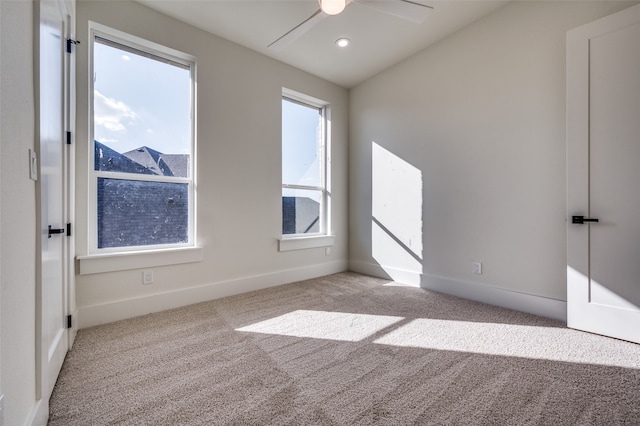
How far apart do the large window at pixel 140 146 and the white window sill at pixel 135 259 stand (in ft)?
0.35

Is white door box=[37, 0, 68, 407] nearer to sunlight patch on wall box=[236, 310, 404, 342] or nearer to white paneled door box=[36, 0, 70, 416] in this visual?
white paneled door box=[36, 0, 70, 416]

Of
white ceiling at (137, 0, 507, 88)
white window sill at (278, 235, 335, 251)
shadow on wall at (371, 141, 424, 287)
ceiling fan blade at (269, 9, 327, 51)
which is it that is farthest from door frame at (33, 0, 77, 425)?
shadow on wall at (371, 141, 424, 287)

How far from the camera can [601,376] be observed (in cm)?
167

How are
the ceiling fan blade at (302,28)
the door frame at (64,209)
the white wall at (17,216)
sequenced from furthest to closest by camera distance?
the ceiling fan blade at (302,28), the door frame at (64,209), the white wall at (17,216)

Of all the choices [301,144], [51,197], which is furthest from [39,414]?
[301,144]

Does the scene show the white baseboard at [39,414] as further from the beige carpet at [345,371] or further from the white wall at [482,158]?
the white wall at [482,158]

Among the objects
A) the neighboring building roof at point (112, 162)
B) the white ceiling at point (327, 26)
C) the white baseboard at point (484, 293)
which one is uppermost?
the white ceiling at point (327, 26)

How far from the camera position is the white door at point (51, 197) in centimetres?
130

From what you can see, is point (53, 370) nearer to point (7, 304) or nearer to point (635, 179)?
point (7, 304)

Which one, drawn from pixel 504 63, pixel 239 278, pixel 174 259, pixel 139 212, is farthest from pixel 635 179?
pixel 139 212

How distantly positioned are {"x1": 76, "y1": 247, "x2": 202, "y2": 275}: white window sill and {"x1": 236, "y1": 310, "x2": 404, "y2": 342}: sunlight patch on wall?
98cm

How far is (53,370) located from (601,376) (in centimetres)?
308

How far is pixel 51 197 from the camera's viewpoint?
160 cm

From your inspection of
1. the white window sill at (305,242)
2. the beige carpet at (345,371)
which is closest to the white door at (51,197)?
the beige carpet at (345,371)
